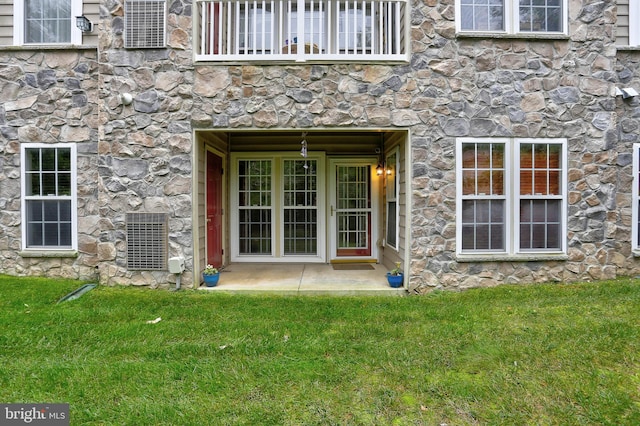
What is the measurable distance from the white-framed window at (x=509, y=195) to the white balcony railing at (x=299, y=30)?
1853 millimetres

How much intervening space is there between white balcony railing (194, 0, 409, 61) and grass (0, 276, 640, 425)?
324 cm

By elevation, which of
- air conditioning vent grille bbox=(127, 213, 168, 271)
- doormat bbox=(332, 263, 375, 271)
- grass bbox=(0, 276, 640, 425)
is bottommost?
grass bbox=(0, 276, 640, 425)

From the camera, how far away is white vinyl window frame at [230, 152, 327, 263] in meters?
7.23

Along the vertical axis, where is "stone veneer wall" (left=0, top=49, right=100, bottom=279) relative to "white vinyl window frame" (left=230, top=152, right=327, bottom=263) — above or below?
above

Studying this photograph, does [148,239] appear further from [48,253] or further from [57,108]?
[57,108]

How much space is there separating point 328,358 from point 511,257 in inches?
129

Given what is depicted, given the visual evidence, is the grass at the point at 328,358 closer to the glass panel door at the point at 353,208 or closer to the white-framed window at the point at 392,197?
the white-framed window at the point at 392,197

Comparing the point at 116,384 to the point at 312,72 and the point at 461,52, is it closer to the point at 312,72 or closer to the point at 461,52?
the point at 312,72

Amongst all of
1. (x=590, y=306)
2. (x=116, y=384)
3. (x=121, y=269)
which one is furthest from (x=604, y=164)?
(x=121, y=269)

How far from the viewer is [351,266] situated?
680 cm

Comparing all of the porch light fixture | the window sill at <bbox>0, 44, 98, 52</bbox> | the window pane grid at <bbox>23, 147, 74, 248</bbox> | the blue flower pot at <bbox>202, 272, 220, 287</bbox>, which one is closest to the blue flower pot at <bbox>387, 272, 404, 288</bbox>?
the blue flower pot at <bbox>202, 272, 220, 287</bbox>

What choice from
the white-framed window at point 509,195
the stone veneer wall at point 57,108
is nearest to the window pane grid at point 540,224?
the white-framed window at point 509,195

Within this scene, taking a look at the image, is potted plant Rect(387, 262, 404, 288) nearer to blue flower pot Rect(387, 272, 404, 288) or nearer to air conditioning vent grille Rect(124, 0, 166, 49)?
blue flower pot Rect(387, 272, 404, 288)

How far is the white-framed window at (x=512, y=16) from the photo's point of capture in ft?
16.9
